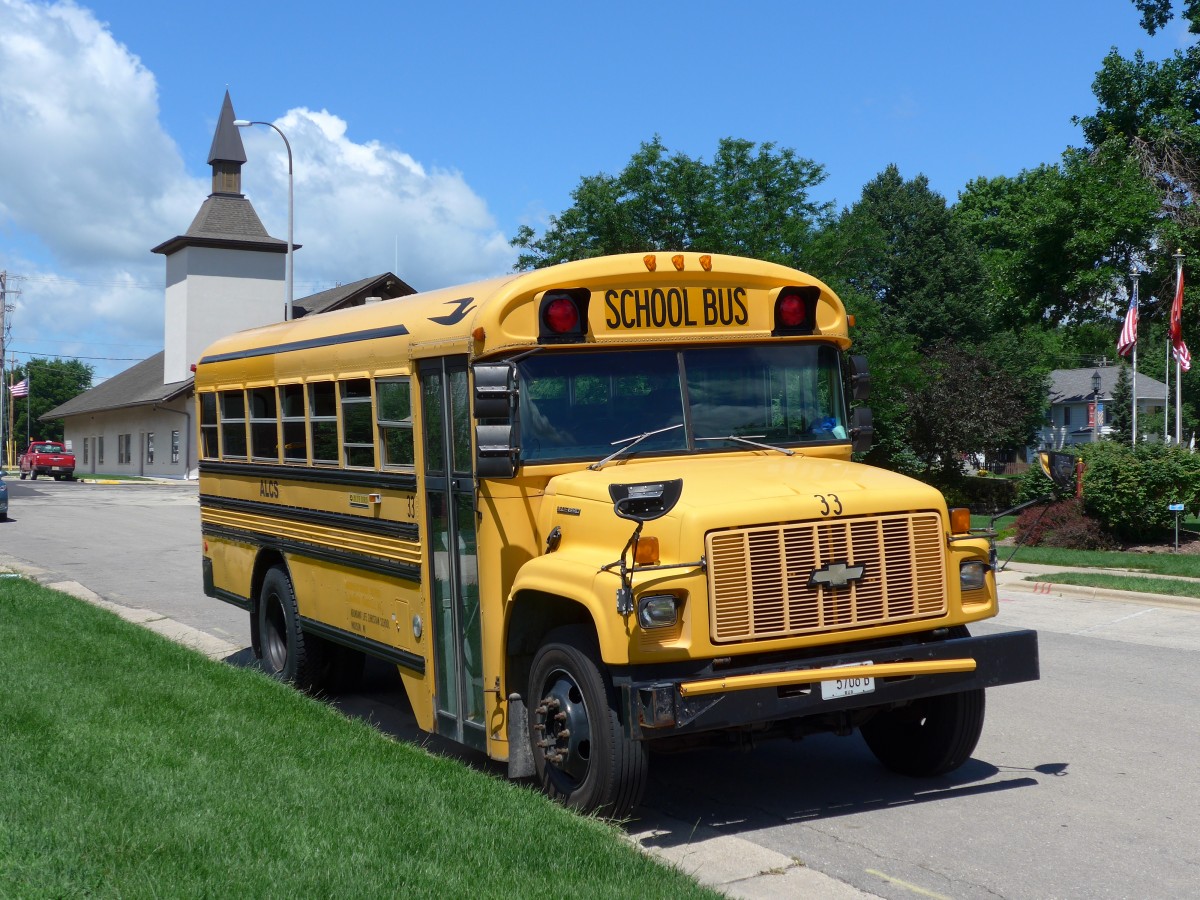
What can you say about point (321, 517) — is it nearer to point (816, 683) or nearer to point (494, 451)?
point (494, 451)

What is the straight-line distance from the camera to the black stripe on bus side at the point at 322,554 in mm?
7223

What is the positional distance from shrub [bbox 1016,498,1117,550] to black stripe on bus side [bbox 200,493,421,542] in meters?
13.0

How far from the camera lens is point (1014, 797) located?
6.30m

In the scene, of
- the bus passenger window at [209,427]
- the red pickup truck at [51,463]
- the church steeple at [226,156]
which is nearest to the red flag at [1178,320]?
the bus passenger window at [209,427]

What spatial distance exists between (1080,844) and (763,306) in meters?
3.03

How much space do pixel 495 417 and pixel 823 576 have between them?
5.33 ft

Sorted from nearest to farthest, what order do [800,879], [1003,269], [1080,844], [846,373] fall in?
[800,879] < [1080,844] < [846,373] < [1003,269]

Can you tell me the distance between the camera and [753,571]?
5480 mm

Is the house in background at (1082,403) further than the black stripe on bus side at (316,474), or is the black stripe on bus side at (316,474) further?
the house in background at (1082,403)

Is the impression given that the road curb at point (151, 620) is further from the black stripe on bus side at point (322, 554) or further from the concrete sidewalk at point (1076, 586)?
the concrete sidewalk at point (1076, 586)

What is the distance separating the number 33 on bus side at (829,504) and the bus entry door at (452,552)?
5.83 ft

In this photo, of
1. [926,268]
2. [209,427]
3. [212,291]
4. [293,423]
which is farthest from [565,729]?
[212,291]

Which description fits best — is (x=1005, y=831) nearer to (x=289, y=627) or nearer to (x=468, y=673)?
(x=468, y=673)

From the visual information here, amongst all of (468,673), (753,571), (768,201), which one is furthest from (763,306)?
(768,201)
